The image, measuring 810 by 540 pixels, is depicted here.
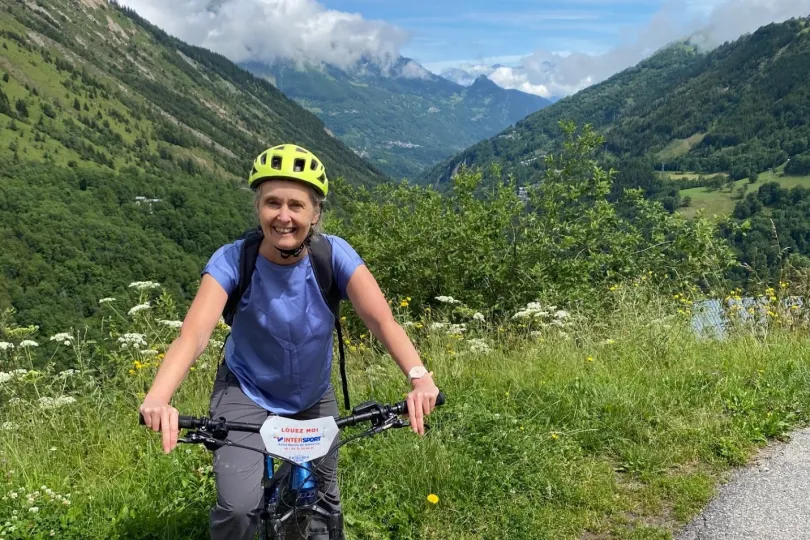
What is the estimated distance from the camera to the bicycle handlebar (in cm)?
216

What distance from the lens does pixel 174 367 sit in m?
2.35

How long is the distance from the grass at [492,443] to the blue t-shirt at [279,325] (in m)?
1.25

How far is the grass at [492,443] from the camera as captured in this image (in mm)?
3521

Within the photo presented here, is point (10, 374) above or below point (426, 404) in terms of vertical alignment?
below

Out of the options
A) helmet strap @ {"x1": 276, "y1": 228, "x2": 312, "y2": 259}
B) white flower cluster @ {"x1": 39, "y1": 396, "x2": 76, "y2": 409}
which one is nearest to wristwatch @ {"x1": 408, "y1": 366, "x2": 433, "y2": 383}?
helmet strap @ {"x1": 276, "y1": 228, "x2": 312, "y2": 259}

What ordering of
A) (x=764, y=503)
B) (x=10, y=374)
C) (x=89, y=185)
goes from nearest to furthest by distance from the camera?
(x=764, y=503) → (x=10, y=374) → (x=89, y=185)

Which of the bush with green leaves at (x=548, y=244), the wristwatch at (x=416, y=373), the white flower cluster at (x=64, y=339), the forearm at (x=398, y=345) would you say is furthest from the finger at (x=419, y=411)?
the bush with green leaves at (x=548, y=244)

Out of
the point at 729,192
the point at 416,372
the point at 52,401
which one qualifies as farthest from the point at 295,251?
the point at 729,192

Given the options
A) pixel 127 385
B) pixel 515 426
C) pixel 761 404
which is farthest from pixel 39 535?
pixel 761 404

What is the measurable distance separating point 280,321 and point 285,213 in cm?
50

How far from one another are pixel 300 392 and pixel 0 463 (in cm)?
241

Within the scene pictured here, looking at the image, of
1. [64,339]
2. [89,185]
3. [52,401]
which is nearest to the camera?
[52,401]

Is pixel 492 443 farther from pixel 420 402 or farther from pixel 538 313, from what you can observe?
pixel 538 313

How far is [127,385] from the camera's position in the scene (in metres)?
5.02
